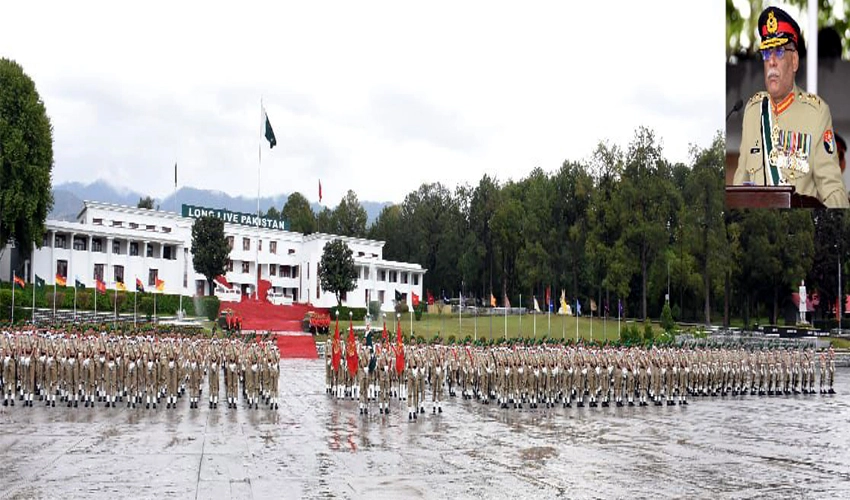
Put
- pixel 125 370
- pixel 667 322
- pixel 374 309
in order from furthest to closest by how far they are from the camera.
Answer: pixel 374 309 → pixel 667 322 → pixel 125 370

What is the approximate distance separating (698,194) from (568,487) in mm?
49203

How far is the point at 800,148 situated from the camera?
22.7m

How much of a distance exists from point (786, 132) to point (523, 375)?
31.0ft

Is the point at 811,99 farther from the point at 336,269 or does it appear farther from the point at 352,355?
the point at 336,269

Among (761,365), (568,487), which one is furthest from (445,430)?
(761,365)

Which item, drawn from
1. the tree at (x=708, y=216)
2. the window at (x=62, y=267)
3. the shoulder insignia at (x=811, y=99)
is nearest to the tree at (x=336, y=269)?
the window at (x=62, y=267)

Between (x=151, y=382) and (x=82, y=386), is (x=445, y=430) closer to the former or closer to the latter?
(x=151, y=382)

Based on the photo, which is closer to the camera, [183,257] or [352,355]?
[352,355]

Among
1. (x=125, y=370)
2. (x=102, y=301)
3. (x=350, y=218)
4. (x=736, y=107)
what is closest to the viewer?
(x=125, y=370)

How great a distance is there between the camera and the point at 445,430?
686 inches

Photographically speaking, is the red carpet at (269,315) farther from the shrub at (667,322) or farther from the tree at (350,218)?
the tree at (350,218)

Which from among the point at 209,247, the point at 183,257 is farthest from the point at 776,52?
the point at 183,257

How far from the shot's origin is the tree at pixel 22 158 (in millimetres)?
48625

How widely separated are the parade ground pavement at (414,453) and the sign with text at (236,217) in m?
47.1
